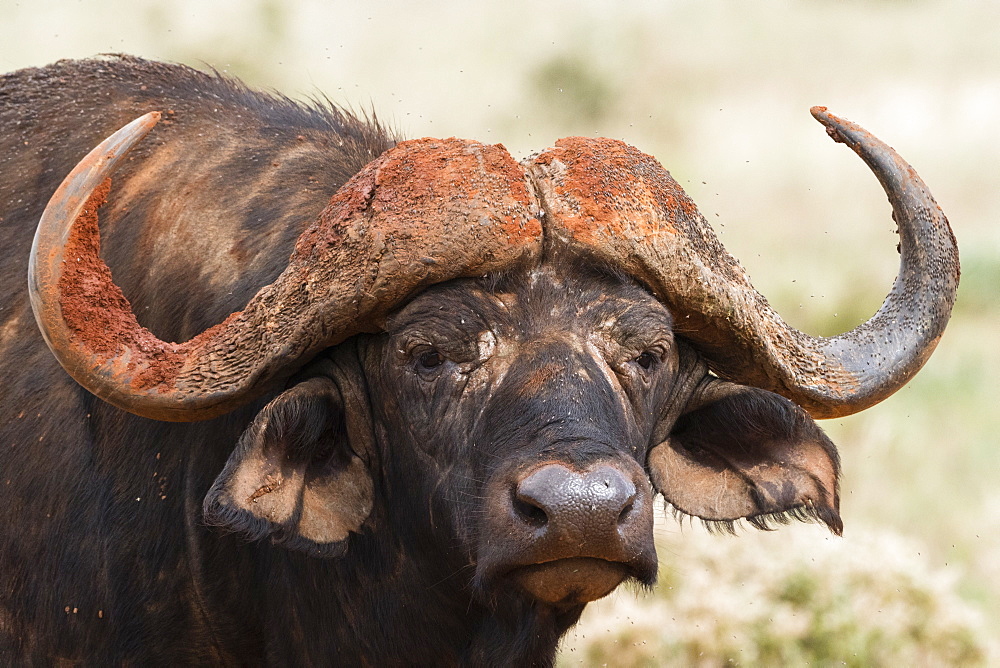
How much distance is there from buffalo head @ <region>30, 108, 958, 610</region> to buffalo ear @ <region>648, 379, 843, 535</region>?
0.04 meters

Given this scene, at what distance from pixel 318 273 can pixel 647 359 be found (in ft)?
3.45

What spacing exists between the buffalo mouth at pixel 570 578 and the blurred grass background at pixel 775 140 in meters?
1.93

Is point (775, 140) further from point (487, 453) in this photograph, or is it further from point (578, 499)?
point (578, 499)

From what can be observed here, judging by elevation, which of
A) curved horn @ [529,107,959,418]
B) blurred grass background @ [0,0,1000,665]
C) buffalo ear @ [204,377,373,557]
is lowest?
blurred grass background @ [0,0,1000,665]

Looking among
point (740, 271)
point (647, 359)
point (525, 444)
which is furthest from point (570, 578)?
point (740, 271)

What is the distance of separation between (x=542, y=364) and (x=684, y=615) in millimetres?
3729

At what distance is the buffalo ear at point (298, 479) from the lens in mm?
3877

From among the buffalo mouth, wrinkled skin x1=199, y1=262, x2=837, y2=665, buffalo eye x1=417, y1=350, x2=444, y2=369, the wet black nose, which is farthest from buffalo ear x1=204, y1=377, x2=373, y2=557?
the wet black nose

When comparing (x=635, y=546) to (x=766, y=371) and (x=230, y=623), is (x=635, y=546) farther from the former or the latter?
(x=230, y=623)

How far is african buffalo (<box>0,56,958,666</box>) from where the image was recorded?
3717 mm

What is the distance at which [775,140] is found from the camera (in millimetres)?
16531

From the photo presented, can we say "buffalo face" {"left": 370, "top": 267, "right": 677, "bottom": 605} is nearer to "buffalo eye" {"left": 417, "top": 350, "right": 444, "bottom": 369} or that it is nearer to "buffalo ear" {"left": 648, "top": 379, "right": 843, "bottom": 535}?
"buffalo eye" {"left": 417, "top": 350, "right": 444, "bottom": 369}

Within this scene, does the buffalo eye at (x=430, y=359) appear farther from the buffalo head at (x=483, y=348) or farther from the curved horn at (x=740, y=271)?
the curved horn at (x=740, y=271)

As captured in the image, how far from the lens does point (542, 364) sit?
12.3 feet
